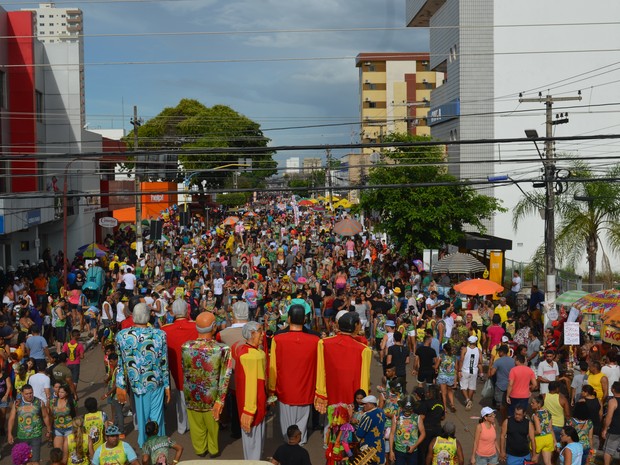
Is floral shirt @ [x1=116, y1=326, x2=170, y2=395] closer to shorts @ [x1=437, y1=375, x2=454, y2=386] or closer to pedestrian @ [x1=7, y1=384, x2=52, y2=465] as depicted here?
pedestrian @ [x1=7, y1=384, x2=52, y2=465]

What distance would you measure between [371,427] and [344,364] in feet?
4.37

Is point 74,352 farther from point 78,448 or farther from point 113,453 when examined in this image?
point 113,453

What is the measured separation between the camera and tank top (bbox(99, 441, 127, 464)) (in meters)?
7.79

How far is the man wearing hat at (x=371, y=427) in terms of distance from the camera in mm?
8477

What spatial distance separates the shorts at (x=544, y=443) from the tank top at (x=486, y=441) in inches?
20.8

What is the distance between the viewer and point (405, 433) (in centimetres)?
903

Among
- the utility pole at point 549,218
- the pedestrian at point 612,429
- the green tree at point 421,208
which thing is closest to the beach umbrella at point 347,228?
the green tree at point 421,208

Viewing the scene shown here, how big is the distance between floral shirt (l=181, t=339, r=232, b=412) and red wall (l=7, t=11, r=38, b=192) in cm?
2428

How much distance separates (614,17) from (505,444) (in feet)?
117

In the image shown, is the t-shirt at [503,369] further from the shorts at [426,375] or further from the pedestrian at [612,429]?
the pedestrian at [612,429]

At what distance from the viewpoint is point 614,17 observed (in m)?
40.5

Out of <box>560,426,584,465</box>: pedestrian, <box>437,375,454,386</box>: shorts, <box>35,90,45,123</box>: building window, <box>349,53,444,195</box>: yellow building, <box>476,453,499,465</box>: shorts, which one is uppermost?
<box>349,53,444,195</box>: yellow building

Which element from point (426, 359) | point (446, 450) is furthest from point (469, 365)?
point (446, 450)

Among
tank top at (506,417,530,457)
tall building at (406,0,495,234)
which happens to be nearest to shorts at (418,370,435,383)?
tank top at (506,417,530,457)
